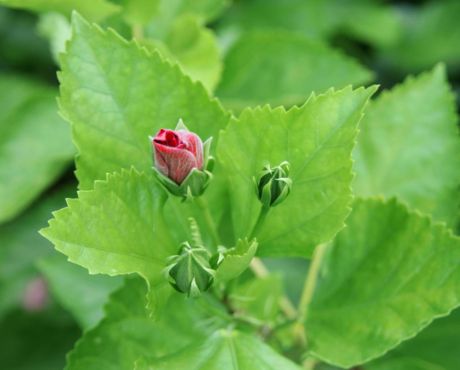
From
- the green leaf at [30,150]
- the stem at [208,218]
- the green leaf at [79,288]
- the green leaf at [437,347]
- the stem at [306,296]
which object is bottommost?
the green leaf at [437,347]

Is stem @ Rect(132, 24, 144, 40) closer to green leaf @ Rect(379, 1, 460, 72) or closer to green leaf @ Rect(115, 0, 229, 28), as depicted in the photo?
green leaf @ Rect(115, 0, 229, 28)

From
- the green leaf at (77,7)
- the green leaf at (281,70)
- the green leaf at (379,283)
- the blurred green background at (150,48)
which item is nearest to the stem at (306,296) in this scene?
the green leaf at (379,283)

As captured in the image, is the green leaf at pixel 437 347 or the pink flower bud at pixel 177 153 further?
the green leaf at pixel 437 347

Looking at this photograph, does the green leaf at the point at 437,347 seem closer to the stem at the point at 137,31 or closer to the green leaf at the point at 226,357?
the green leaf at the point at 226,357

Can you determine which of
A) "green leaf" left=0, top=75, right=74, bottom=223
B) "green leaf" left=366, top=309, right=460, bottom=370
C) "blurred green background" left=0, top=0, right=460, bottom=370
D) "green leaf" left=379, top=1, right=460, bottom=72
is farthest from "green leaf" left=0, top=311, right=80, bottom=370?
"green leaf" left=379, top=1, right=460, bottom=72

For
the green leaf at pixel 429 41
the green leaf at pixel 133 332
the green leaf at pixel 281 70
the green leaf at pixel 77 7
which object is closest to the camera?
the green leaf at pixel 133 332

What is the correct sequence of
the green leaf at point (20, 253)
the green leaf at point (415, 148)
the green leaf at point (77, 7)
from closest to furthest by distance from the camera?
the green leaf at point (77, 7) → the green leaf at point (415, 148) → the green leaf at point (20, 253)
